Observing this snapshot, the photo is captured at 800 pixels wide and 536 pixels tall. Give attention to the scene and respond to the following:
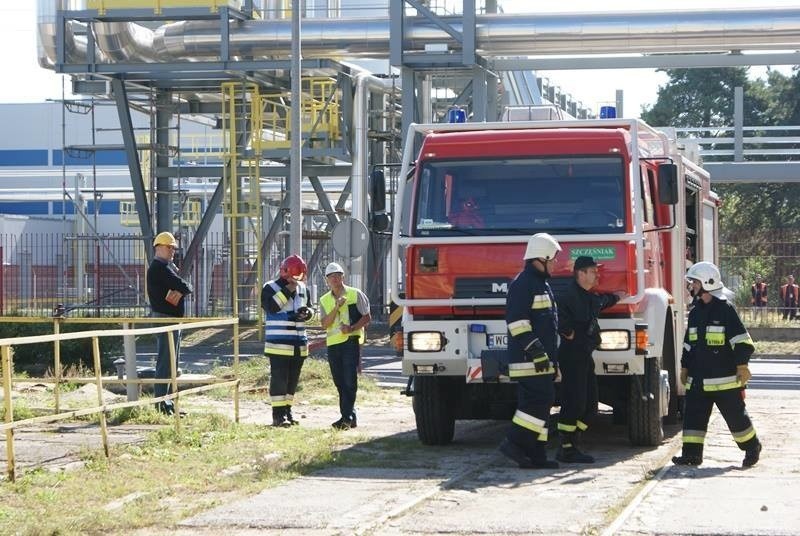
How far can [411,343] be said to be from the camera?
39.6 ft

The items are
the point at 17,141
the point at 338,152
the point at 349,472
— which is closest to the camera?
the point at 349,472

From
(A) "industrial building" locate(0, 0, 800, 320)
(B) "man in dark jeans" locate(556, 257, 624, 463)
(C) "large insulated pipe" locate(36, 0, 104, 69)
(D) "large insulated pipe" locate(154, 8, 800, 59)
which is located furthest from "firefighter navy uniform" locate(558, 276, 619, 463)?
(C) "large insulated pipe" locate(36, 0, 104, 69)

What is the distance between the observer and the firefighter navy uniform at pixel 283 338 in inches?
554

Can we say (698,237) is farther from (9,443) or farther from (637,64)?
(637,64)

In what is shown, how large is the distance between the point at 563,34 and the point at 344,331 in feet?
40.3

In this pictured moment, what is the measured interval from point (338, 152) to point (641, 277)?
1807 centimetres

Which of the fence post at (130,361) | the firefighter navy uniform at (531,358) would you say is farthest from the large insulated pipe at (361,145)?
the firefighter navy uniform at (531,358)

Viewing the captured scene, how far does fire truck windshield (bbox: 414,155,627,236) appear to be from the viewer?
12.0 meters

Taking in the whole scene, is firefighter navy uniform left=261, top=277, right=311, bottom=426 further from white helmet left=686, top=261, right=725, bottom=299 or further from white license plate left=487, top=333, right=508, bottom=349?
white helmet left=686, top=261, right=725, bottom=299

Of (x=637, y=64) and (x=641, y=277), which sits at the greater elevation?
(x=637, y=64)

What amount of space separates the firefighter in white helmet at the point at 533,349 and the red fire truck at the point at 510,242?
530mm

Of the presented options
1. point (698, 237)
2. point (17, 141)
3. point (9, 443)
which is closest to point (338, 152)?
point (698, 237)

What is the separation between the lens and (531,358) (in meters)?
11.0

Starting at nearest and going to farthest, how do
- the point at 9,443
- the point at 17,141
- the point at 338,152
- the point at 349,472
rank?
1. the point at 9,443
2. the point at 349,472
3. the point at 338,152
4. the point at 17,141
